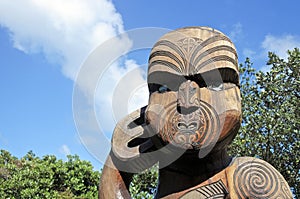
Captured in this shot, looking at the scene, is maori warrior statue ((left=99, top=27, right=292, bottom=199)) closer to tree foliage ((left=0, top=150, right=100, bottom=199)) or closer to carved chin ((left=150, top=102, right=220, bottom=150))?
carved chin ((left=150, top=102, right=220, bottom=150))

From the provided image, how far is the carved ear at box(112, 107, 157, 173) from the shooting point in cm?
264

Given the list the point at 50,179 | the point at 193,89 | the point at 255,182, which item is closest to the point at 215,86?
the point at 193,89

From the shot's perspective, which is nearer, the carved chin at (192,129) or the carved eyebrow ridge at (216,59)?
the carved chin at (192,129)

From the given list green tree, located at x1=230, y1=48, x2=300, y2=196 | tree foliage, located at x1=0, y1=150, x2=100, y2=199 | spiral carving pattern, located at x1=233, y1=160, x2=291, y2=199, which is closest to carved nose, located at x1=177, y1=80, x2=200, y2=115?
spiral carving pattern, located at x1=233, y1=160, x2=291, y2=199

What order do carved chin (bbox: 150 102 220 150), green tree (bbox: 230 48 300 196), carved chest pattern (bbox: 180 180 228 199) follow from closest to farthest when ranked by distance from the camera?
carved chin (bbox: 150 102 220 150) → carved chest pattern (bbox: 180 180 228 199) → green tree (bbox: 230 48 300 196)

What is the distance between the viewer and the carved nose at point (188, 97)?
2.33m

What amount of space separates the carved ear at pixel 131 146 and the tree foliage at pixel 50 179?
8645 mm

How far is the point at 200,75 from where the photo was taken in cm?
241

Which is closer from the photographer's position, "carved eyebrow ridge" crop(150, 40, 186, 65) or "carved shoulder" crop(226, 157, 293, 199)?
"carved shoulder" crop(226, 157, 293, 199)

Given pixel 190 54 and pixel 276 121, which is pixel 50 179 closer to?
pixel 276 121

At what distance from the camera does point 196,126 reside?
2.29m

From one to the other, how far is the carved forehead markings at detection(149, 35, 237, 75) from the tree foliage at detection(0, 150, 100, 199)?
909cm

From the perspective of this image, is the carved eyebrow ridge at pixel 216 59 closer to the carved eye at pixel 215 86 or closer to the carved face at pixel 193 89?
the carved face at pixel 193 89

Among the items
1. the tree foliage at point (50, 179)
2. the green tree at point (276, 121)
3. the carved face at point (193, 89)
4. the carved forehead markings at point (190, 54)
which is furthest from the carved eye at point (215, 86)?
the tree foliage at point (50, 179)
